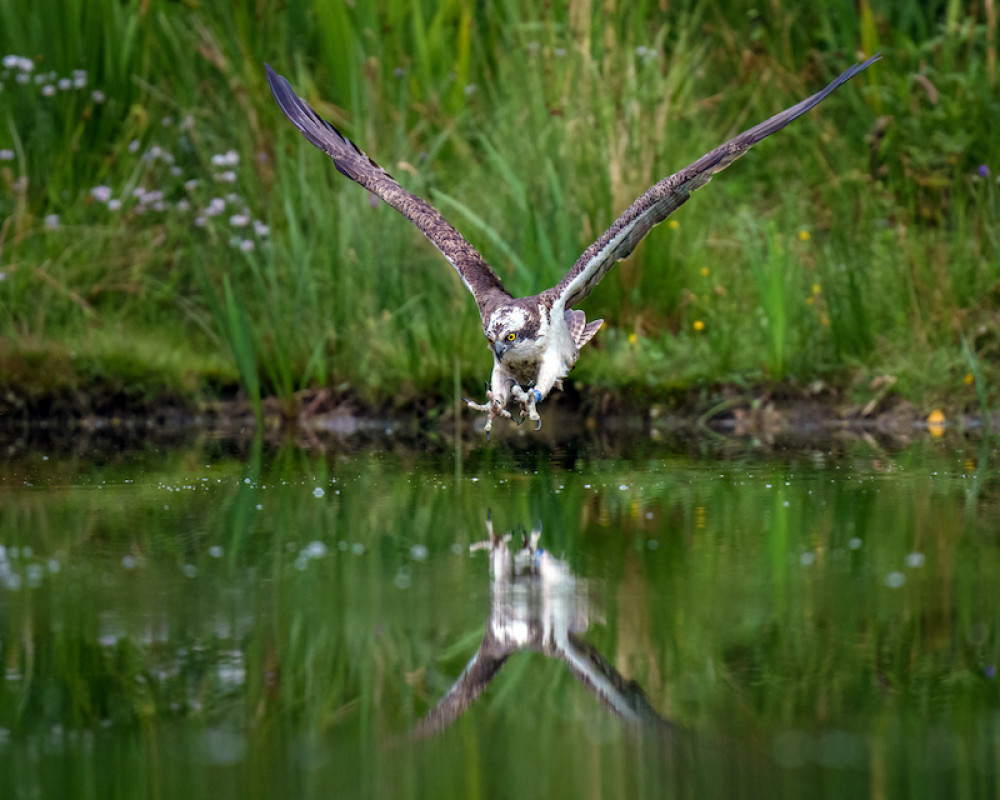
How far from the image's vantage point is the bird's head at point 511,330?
23.7ft

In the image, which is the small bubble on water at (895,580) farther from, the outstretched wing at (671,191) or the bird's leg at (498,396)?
the bird's leg at (498,396)

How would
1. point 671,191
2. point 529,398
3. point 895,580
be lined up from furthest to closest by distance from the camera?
point 529,398 < point 671,191 < point 895,580

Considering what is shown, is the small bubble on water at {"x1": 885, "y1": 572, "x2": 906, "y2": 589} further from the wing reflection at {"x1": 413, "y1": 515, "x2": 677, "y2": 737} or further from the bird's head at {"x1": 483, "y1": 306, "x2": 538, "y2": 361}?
the bird's head at {"x1": 483, "y1": 306, "x2": 538, "y2": 361}

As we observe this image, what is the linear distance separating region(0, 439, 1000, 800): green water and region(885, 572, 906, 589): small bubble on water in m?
Answer: 0.02

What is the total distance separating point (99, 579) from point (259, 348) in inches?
215

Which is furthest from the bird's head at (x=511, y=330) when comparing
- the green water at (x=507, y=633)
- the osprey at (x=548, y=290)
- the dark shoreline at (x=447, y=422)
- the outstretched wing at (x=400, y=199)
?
the dark shoreline at (x=447, y=422)

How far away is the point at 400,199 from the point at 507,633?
4222 millimetres

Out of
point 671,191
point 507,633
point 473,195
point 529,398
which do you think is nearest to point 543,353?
point 529,398

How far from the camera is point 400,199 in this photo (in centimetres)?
818

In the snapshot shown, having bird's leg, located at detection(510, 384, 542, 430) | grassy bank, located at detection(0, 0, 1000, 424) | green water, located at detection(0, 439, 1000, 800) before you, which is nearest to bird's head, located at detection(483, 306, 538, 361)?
bird's leg, located at detection(510, 384, 542, 430)

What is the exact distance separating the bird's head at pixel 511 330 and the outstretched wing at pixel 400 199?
365mm

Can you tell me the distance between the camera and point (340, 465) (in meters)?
8.20

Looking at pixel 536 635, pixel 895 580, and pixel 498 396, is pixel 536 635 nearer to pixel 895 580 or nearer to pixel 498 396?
pixel 895 580

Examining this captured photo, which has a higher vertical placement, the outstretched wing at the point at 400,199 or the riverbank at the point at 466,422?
the outstretched wing at the point at 400,199
